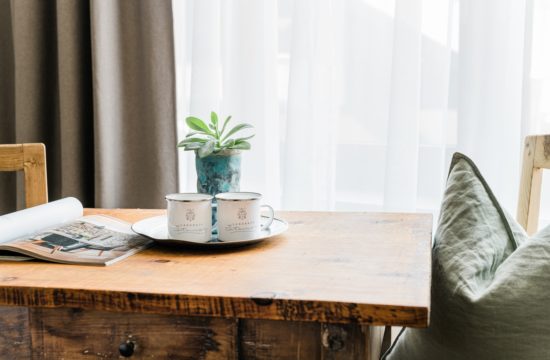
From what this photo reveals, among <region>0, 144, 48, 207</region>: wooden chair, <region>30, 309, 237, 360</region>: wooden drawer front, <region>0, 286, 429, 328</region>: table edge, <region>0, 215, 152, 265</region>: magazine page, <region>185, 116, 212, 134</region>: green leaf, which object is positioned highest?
<region>185, 116, 212, 134</region>: green leaf

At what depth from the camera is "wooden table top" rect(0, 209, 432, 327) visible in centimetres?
71

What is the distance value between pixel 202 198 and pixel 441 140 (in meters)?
1.01

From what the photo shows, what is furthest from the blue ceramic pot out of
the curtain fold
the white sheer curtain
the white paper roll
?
the curtain fold

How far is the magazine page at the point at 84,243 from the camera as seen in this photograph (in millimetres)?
932

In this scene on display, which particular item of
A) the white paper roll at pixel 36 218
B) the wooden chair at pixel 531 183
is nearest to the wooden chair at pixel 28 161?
the white paper roll at pixel 36 218

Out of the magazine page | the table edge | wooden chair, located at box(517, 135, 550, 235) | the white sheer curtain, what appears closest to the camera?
the table edge

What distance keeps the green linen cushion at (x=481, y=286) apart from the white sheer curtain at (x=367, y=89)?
0.75 meters

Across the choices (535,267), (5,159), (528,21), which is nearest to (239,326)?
(535,267)

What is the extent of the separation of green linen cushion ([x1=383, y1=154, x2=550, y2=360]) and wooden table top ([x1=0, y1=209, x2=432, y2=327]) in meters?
0.05

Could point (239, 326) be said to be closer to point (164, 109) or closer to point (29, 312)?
point (29, 312)

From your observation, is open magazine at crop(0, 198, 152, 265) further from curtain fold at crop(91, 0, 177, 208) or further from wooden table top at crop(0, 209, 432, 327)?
curtain fold at crop(91, 0, 177, 208)

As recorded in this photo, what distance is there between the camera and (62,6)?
6.66 feet

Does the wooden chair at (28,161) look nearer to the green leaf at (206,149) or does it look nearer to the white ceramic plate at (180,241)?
the white ceramic plate at (180,241)

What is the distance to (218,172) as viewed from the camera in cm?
107
